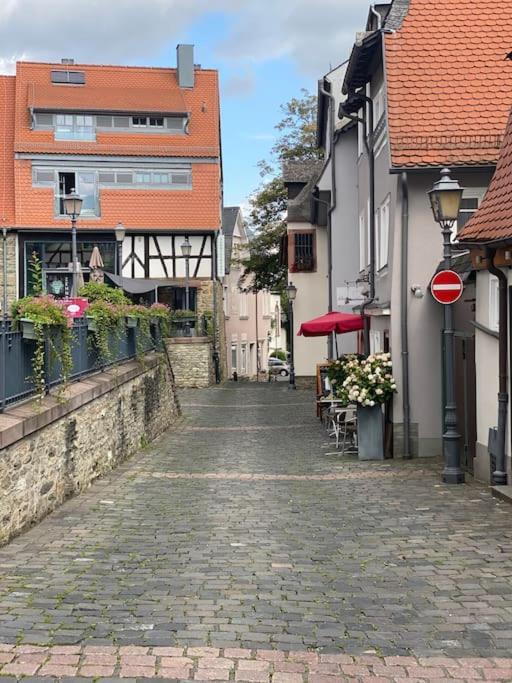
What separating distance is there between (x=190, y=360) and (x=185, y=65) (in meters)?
15.3

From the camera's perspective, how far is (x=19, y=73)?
40.8 metres

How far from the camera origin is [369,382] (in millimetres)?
14109

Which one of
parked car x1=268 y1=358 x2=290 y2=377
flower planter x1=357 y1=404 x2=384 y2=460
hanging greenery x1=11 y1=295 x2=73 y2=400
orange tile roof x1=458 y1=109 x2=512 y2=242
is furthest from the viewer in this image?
parked car x1=268 y1=358 x2=290 y2=377

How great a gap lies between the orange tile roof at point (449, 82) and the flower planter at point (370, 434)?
4.06 m

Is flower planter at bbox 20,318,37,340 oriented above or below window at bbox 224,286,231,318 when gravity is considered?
below

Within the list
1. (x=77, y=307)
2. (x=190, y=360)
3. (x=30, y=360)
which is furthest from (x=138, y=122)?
(x=30, y=360)

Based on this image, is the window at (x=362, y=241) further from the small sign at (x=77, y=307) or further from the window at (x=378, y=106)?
the small sign at (x=77, y=307)

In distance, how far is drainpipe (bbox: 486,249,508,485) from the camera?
33.7 feet

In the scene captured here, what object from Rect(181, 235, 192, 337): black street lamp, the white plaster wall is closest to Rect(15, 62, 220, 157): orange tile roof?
Rect(181, 235, 192, 337): black street lamp

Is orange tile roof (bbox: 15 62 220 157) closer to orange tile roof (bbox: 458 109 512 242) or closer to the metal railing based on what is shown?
the metal railing

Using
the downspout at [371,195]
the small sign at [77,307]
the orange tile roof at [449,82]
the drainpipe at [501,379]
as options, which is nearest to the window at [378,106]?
the downspout at [371,195]

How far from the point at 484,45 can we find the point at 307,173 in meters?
22.9

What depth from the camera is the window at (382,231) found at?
16188 millimetres

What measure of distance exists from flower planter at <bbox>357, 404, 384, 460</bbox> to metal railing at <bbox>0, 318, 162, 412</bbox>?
4.35m
